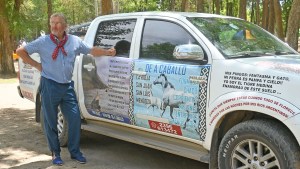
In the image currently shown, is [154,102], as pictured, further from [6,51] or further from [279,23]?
[6,51]

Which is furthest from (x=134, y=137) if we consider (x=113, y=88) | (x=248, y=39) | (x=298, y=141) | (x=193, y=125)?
(x=298, y=141)

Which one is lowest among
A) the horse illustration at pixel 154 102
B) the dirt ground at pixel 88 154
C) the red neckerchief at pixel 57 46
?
the dirt ground at pixel 88 154

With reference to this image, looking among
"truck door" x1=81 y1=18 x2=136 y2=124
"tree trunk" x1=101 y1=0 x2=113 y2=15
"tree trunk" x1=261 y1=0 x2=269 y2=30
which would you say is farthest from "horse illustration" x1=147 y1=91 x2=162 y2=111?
"tree trunk" x1=261 y1=0 x2=269 y2=30

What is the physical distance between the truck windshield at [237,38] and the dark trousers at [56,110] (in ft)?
6.05

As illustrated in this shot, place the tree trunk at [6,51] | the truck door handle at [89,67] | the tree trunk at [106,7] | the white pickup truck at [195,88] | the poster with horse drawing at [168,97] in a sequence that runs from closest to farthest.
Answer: the white pickup truck at [195,88]
the poster with horse drawing at [168,97]
the truck door handle at [89,67]
the tree trunk at [106,7]
the tree trunk at [6,51]

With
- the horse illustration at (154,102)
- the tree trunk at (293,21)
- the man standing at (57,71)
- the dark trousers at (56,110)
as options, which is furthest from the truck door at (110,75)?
the tree trunk at (293,21)

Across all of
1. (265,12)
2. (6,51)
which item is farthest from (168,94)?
(265,12)

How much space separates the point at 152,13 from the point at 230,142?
1979 millimetres

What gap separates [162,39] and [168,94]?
2.42 feet

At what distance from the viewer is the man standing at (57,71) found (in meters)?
5.33

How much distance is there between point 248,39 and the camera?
4.91 metres

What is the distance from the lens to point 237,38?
480cm

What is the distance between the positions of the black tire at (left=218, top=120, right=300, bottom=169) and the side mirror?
816 millimetres

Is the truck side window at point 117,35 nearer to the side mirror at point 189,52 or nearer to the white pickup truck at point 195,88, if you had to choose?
the white pickup truck at point 195,88
